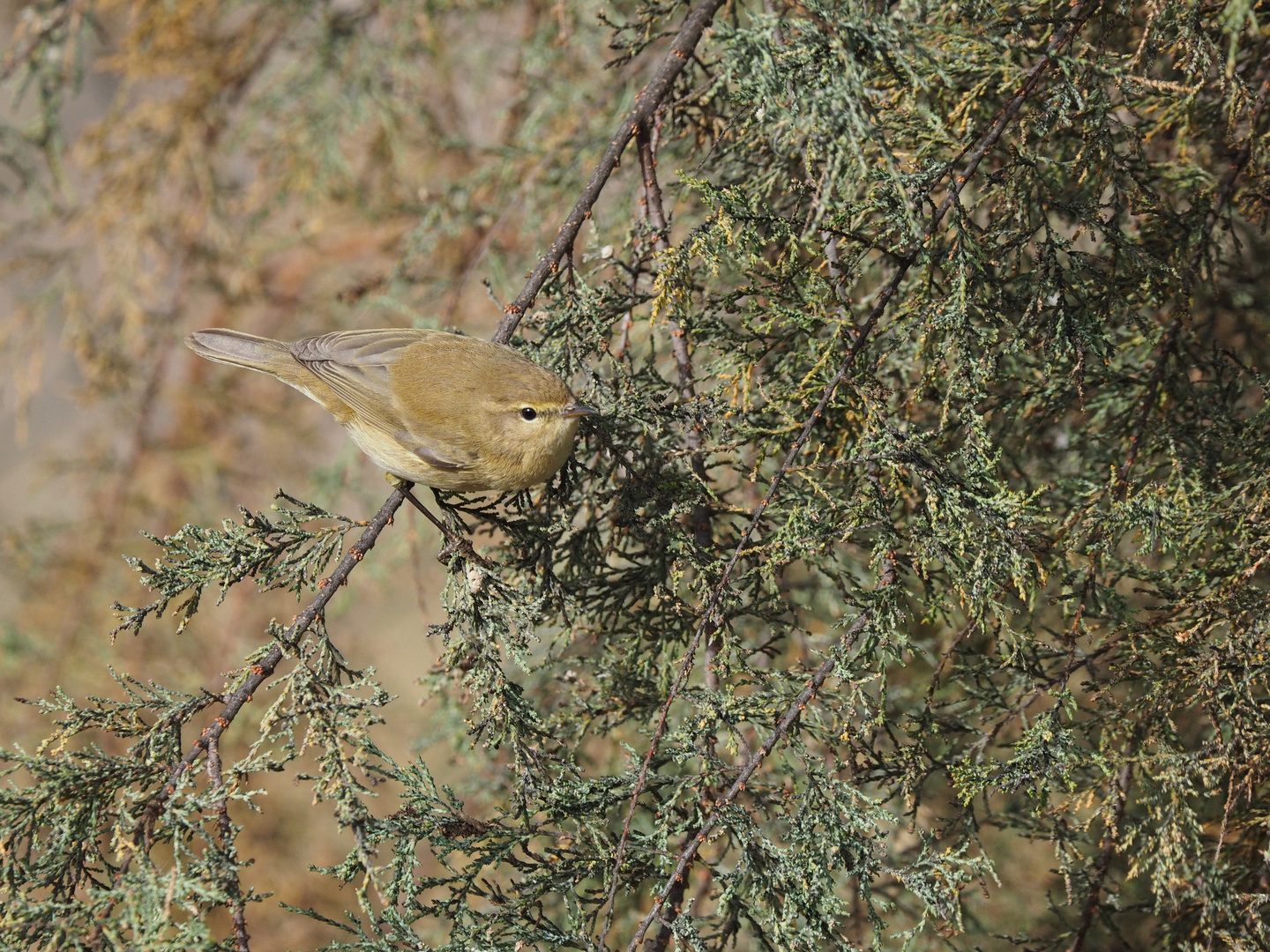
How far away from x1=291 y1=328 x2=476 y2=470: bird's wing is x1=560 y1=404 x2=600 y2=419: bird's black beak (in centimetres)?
A: 60

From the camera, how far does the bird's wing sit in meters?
3.14

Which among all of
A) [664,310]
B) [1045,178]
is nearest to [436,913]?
[664,310]

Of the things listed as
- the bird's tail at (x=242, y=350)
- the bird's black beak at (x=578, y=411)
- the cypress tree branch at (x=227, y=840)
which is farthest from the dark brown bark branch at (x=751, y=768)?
the bird's tail at (x=242, y=350)

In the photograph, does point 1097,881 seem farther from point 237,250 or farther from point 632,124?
point 237,250

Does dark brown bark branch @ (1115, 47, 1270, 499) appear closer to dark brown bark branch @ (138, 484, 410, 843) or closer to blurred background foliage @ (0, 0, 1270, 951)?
blurred background foliage @ (0, 0, 1270, 951)

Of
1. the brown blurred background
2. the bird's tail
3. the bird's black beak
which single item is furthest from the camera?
the brown blurred background

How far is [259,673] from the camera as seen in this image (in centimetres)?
213

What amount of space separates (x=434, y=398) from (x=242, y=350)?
1.19m

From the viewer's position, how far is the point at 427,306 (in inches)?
234

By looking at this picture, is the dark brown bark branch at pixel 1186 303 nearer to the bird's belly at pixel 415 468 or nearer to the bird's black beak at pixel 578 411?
the bird's black beak at pixel 578 411

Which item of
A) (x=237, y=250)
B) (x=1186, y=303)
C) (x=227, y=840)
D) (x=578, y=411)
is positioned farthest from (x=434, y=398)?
(x=237, y=250)

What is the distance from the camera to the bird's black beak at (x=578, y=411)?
255cm

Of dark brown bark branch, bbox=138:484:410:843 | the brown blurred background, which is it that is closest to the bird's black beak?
dark brown bark branch, bbox=138:484:410:843

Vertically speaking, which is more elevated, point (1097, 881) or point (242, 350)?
point (242, 350)
